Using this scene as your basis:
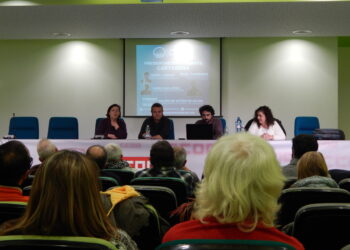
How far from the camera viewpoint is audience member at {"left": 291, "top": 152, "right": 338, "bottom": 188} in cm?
286

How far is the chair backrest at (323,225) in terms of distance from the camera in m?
1.95

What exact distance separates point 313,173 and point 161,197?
0.98m

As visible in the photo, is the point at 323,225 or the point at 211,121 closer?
the point at 323,225

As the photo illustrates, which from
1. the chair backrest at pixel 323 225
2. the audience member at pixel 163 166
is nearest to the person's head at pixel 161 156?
the audience member at pixel 163 166

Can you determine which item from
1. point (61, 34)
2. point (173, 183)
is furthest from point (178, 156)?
point (61, 34)

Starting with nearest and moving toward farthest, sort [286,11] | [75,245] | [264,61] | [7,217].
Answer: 1. [75,245]
2. [7,217]
3. [286,11]
4. [264,61]

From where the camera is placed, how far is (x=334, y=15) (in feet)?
23.4

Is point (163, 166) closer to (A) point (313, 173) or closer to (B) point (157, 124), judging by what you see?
(A) point (313, 173)

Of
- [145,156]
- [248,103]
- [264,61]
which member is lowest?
[145,156]

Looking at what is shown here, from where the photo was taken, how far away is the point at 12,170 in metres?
2.15

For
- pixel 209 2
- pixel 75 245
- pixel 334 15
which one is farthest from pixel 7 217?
pixel 334 15

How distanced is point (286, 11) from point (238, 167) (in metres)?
5.99

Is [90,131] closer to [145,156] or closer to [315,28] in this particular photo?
[145,156]

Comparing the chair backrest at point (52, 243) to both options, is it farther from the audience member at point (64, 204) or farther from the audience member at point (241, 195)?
the audience member at point (241, 195)
